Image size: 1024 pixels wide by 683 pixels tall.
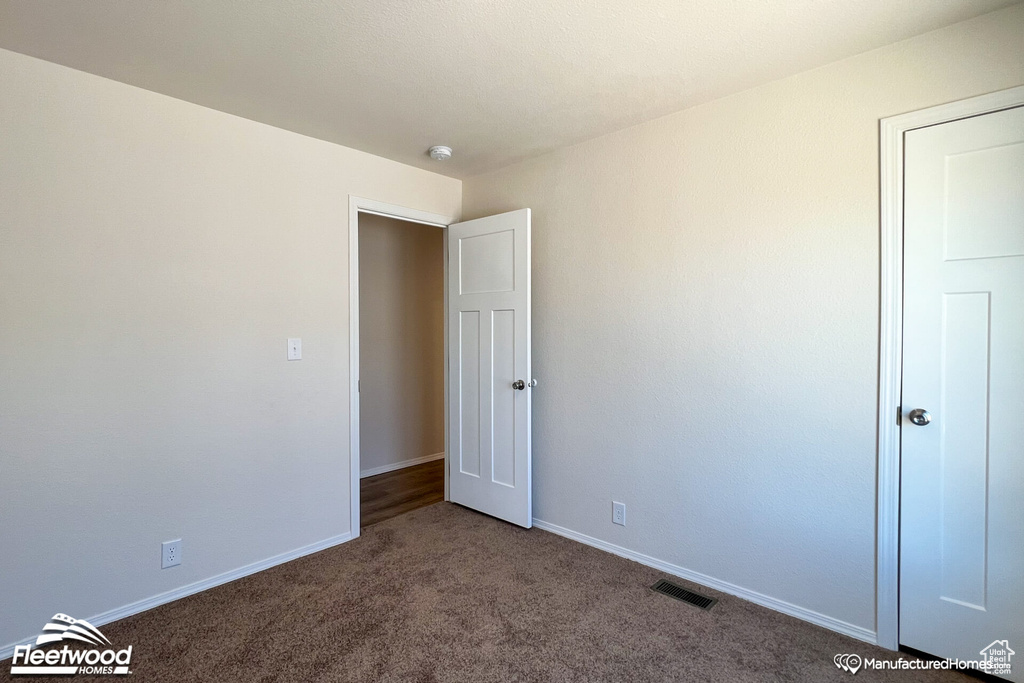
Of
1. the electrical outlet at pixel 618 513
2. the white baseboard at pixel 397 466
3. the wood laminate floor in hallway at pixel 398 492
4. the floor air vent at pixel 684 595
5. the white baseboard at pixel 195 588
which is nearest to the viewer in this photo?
the white baseboard at pixel 195 588

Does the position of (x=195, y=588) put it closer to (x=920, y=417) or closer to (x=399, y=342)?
(x=399, y=342)

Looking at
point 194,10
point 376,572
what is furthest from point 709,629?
point 194,10

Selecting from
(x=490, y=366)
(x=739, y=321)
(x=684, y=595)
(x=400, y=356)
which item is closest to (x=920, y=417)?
(x=739, y=321)

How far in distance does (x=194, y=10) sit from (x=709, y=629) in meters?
3.06

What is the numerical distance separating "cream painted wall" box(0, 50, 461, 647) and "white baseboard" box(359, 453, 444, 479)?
1458 millimetres

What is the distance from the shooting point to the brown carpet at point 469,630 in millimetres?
1909

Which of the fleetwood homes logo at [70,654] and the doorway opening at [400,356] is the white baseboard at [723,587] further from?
the fleetwood homes logo at [70,654]

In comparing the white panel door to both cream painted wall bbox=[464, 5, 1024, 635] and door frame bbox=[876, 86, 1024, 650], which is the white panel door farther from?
cream painted wall bbox=[464, 5, 1024, 635]

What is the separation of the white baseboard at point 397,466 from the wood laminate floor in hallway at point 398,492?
0.05 m

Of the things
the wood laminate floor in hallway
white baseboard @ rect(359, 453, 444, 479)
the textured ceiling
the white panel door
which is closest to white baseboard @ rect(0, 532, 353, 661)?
the wood laminate floor in hallway

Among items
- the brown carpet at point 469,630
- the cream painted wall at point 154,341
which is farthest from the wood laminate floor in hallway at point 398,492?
the brown carpet at point 469,630

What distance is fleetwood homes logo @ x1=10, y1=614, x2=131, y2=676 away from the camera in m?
1.93

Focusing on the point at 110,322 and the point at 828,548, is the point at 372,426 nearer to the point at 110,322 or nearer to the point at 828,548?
the point at 110,322

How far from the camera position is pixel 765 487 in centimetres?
234
